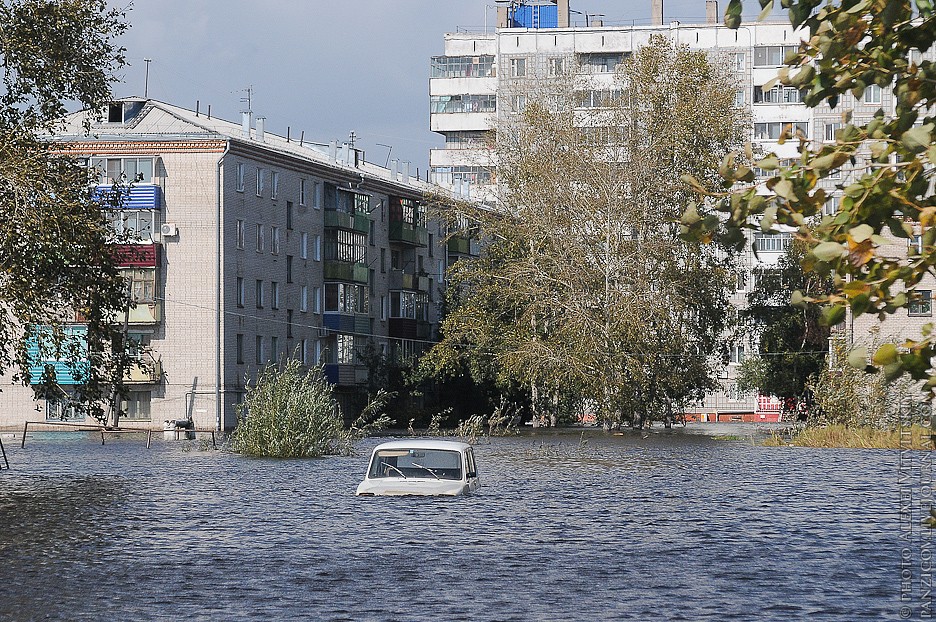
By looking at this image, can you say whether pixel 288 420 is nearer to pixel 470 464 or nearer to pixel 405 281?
pixel 470 464

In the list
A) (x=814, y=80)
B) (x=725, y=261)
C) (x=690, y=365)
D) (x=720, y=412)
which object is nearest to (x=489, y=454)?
(x=690, y=365)

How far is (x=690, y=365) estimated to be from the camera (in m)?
69.2

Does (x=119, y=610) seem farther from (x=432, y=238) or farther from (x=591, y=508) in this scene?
(x=432, y=238)

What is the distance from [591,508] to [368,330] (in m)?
64.4

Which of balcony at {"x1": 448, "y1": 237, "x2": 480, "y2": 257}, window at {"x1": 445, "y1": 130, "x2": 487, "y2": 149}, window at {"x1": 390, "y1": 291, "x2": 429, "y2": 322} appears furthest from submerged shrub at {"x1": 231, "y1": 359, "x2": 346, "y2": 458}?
window at {"x1": 445, "y1": 130, "x2": 487, "y2": 149}

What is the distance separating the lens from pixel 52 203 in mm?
28578

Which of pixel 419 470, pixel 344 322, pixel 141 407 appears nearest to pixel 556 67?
pixel 344 322

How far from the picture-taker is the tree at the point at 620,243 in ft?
218

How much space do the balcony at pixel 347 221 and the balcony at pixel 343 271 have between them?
2.35 meters

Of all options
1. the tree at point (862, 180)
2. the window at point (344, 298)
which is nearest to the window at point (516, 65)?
the window at point (344, 298)

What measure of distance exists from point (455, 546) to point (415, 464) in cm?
786

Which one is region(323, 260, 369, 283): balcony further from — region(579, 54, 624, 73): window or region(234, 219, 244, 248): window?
region(579, 54, 624, 73): window

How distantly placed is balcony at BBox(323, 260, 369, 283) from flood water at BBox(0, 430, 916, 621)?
1867 inches

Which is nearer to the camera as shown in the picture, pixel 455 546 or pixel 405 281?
pixel 455 546
